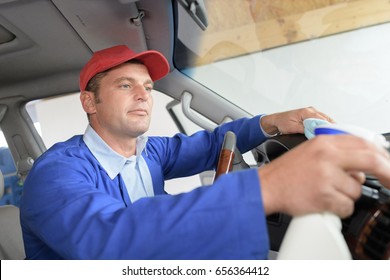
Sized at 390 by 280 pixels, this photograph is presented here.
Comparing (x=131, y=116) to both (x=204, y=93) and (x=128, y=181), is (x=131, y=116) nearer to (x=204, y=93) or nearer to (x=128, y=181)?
(x=128, y=181)

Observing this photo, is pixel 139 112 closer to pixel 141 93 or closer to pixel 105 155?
pixel 141 93

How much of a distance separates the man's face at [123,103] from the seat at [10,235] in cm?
64

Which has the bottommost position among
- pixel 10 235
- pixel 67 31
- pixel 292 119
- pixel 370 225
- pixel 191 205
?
pixel 10 235

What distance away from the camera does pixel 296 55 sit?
2012mm

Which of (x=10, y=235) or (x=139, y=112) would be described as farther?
(x=10, y=235)

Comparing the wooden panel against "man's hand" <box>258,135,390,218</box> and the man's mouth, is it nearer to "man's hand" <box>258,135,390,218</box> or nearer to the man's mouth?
the man's mouth

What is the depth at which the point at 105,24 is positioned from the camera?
1409mm

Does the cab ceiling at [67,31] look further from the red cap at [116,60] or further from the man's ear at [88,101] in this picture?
the man's ear at [88,101]

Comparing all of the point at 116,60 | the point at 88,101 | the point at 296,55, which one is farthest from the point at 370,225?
the point at 296,55

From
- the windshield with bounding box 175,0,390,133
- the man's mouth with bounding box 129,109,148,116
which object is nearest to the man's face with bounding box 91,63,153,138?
the man's mouth with bounding box 129,109,148,116

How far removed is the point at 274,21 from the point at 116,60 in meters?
0.92

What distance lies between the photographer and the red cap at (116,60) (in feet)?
4.22

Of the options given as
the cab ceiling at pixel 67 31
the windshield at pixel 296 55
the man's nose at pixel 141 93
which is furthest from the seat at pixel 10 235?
the windshield at pixel 296 55
